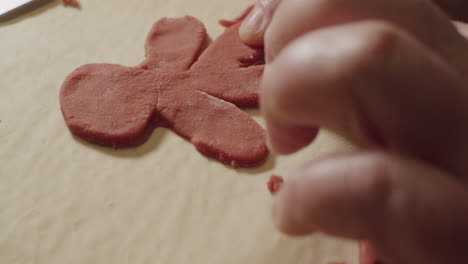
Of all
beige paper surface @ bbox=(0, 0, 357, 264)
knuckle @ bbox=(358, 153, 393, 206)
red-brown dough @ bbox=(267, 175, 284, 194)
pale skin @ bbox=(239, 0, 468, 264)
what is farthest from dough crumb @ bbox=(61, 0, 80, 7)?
knuckle @ bbox=(358, 153, 393, 206)

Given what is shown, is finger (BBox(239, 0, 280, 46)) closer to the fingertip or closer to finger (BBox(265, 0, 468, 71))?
the fingertip

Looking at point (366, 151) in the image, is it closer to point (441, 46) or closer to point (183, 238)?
point (441, 46)

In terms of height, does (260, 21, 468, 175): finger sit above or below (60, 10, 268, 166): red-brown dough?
above

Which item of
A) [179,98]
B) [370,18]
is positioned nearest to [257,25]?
[179,98]

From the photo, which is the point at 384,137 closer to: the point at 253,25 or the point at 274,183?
the point at 274,183

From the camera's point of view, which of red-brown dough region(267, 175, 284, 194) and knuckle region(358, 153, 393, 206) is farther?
red-brown dough region(267, 175, 284, 194)

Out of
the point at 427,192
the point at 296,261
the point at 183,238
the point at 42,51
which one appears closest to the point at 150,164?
the point at 183,238
